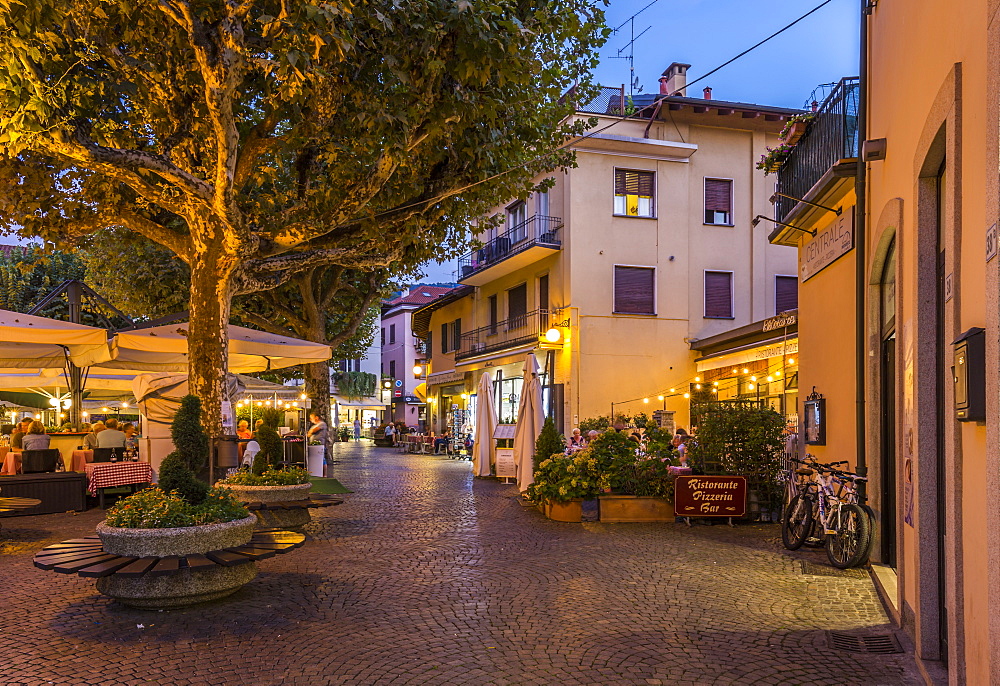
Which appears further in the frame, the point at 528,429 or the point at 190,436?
the point at 528,429

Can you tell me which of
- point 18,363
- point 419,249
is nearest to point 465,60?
point 419,249

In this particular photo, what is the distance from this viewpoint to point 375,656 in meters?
5.50

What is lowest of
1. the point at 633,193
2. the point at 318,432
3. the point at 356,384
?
the point at 318,432

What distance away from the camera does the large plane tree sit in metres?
8.81

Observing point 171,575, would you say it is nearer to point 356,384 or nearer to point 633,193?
point 633,193

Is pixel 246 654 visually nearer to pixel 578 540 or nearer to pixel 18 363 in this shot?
pixel 578 540

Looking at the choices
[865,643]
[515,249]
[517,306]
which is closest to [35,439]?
[865,643]

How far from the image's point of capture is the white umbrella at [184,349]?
511 inches

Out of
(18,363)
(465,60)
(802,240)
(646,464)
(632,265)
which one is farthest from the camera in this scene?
(632,265)

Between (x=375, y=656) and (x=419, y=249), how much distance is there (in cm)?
968

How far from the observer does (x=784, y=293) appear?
85.5 feet

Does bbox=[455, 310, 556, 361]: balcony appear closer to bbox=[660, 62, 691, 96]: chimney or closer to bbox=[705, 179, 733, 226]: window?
bbox=[705, 179, 733, 226]: window

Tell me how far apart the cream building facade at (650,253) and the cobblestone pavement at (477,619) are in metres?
14.4

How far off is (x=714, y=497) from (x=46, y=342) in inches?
376
